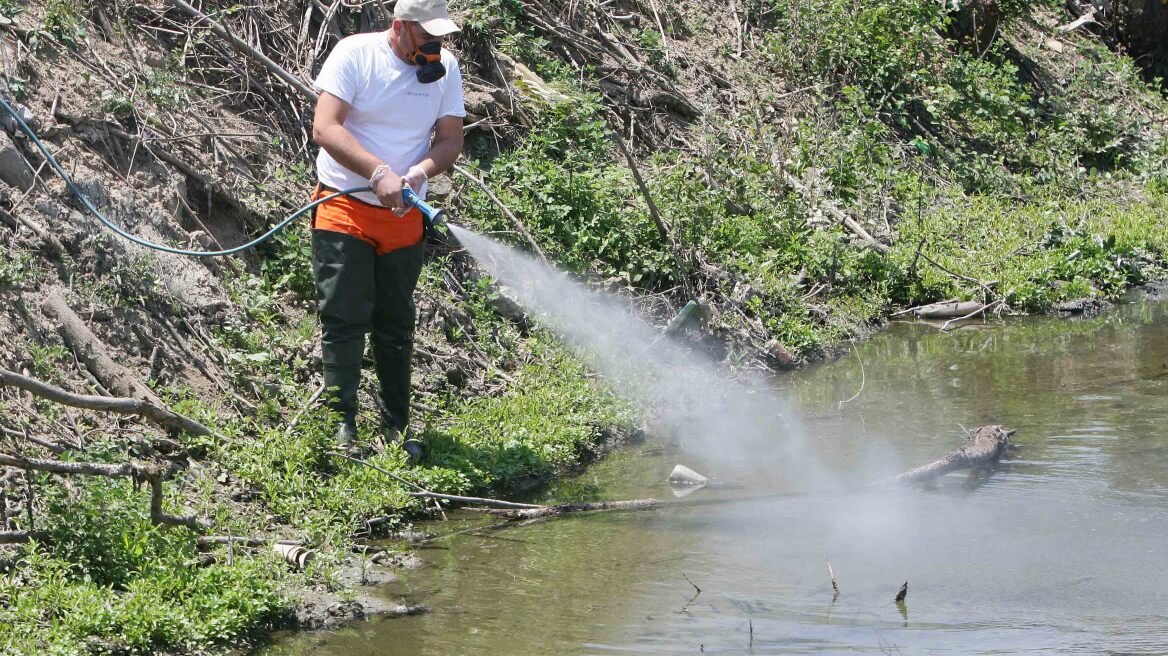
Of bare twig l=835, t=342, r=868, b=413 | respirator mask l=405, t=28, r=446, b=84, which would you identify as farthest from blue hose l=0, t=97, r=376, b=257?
bare twig l=835, t=342, r=868, b=413

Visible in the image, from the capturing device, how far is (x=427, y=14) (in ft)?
17.6

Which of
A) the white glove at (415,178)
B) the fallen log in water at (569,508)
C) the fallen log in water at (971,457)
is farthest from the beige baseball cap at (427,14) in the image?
the fallen log in water at (971,457)

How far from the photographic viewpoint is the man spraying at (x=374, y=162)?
17.7 ft

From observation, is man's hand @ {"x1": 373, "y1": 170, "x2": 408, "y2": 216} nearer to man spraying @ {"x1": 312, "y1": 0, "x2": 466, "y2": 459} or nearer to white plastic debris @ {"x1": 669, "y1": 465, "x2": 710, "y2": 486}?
man spraying @ {"x1": 312, "y1": 0, "x2": 466, "y2": 459}

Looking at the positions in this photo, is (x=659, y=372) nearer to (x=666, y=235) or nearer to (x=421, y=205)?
(x=666, y=235)

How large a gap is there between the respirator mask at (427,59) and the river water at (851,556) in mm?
1915

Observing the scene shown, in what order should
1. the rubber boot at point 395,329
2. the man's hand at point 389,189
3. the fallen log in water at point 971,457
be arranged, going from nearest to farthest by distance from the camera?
the man's hand at point 389,189 < the rubber boot at point 395,329 < the fallen log in water at point 971,457

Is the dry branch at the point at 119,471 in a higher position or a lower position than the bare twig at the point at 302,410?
higher

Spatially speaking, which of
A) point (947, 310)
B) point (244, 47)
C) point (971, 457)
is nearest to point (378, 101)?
point (244, 47)

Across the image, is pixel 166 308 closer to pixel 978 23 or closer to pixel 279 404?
pixel 279 404

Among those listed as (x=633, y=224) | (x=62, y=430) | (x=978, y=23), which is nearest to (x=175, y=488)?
(x=62, y=430)

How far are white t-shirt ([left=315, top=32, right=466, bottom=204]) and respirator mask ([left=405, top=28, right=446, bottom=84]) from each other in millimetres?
39

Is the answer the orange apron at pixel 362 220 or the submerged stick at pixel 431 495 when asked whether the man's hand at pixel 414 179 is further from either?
the submerged stick at pixel 431 495

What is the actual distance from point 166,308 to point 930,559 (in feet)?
11.9
